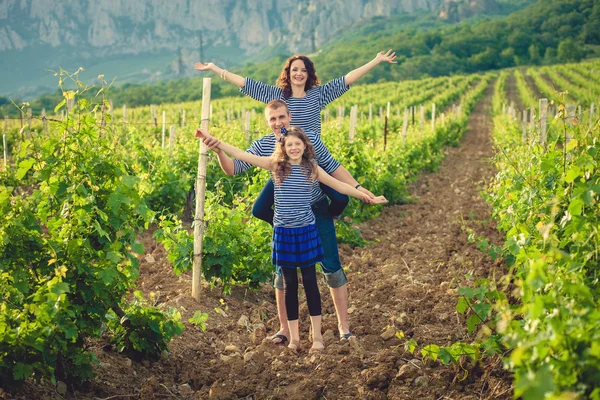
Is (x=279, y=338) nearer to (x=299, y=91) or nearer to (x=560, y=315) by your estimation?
(x=299, y=91)

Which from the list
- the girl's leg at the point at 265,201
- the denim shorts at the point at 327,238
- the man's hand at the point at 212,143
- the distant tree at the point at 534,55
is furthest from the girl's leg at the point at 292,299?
the distant tree at the point at 534,55

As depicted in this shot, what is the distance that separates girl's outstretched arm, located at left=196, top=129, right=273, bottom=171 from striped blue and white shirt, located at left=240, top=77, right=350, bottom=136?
0.52 m

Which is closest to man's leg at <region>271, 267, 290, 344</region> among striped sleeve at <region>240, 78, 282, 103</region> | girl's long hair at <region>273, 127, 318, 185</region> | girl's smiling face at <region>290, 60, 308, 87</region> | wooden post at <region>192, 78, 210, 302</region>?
girl's long hair at <region>273, 127, 318, 185</region>

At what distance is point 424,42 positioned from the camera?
105938mm

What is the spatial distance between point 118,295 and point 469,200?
9.17 metres

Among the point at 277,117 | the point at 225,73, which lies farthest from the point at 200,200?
the point at 277,117

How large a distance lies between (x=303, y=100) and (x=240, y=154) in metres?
0.79

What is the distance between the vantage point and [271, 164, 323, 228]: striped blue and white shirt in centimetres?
436

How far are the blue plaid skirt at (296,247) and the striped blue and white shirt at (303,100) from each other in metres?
0.82

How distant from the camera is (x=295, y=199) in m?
4.36

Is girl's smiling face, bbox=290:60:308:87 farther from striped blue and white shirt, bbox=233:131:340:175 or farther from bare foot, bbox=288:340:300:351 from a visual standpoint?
bare foot, bbox=288:340:300:351

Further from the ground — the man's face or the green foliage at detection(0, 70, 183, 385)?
the man's face

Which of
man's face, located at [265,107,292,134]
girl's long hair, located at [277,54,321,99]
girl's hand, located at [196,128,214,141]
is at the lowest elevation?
girl's hand, located at [196,128,214,141]

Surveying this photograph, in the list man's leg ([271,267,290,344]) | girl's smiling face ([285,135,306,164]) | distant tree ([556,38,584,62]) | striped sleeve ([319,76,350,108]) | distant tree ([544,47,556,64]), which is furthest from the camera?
distant tree ([544,47,556,64])
